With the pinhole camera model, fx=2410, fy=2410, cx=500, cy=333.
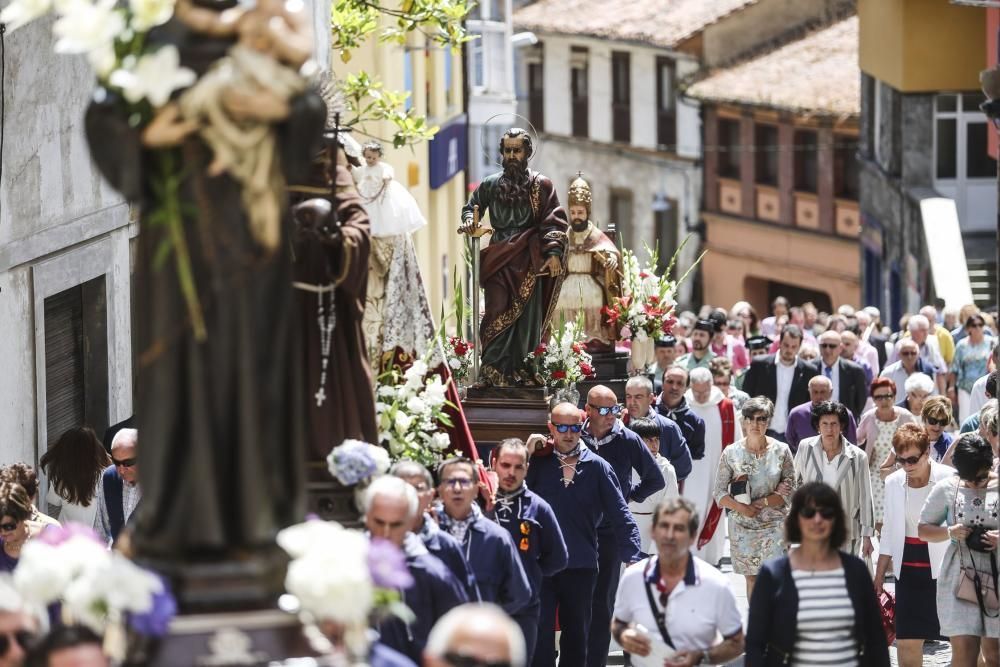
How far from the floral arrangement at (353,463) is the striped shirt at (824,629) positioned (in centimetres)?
181

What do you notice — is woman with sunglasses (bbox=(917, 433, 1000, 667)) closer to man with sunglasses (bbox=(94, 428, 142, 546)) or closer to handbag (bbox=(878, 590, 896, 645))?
handbag (bbox=(878, 590, 896, 645))

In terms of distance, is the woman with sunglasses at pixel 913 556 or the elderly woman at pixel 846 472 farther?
the elderly woman at pixel 846 472

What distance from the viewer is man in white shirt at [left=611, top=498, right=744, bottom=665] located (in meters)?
9.73

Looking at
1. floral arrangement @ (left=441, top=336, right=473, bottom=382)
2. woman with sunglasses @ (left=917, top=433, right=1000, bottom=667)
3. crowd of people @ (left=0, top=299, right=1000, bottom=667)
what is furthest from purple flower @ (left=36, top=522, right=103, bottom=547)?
floral arrangement @ (left=441, top=336, right=473, bottom=382)

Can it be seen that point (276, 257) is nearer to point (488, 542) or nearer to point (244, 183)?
point (244, 183)

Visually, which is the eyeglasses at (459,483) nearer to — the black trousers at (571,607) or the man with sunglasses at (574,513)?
the man with sunglasses at (574,513)

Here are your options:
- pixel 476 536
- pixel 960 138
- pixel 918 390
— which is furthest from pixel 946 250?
pixel 476 536

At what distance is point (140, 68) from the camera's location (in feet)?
21.2

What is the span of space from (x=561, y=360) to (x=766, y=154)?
125ft

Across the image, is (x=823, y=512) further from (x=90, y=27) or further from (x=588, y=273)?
(x=588, y=273)

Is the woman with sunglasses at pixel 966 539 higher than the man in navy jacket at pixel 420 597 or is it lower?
lower

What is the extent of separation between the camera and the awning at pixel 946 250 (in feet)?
120

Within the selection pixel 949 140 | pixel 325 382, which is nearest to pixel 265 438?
pixel 325 382

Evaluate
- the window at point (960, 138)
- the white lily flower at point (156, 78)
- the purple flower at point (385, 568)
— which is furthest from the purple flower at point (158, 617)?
the window at point (960, 138)
